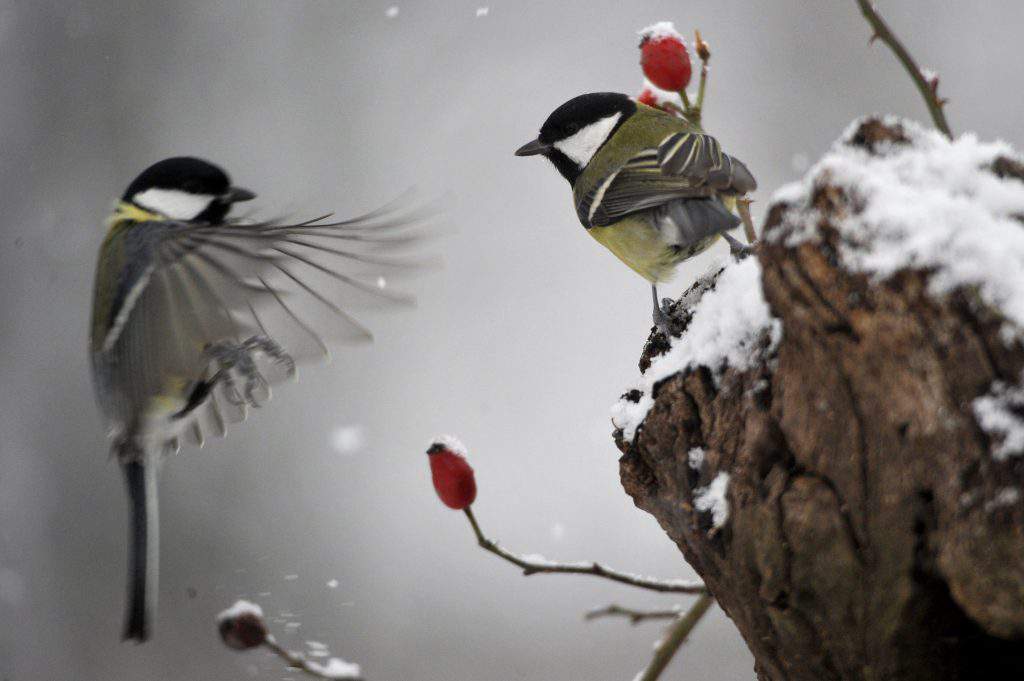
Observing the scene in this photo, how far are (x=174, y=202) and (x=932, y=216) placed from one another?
109cm

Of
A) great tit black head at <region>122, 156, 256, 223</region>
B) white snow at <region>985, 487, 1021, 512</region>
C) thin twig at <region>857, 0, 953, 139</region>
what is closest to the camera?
white snow at <region>985, 487, 1021, 512</region>

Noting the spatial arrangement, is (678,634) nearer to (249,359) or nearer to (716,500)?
(716,500)

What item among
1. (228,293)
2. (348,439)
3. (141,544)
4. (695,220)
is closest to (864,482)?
(695,220)

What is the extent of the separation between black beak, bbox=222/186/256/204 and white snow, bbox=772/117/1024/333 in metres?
0.91

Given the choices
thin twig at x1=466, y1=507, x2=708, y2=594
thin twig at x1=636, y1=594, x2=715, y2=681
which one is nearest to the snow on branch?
thin twig at x1=466, y1=507, x2=708, y2=594

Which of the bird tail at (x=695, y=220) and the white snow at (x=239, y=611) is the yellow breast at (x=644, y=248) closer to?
the bird tail at (x=695, y=220)

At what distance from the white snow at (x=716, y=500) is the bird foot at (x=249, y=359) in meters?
0.68

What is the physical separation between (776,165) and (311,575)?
1.79 m

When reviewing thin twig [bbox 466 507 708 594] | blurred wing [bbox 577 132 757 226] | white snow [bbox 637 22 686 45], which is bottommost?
thin twig [bbox 466 507 708 594]

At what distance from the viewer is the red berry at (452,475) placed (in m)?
1.08

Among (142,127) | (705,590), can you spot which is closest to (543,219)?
(142,127)

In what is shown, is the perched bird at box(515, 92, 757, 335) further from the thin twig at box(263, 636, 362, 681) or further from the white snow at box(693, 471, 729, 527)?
the thin twig at box(263, 636, 362, 681)

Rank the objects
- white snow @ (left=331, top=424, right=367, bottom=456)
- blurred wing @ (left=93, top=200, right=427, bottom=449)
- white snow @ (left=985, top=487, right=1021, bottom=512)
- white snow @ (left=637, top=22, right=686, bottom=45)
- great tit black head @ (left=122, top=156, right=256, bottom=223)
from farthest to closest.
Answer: white snow @ (left=331, top=424, right=367, bottom=456) < great tit black head @ (left=122, top=156, right=256, bottom=223) < blurred wing @ (left=93, top=200, right=427, bottom=449) < white snow @ (left=637, top=22, right=686, bottom=45) < white snow @ (left=985, top=487, right=1021, bottom=512)

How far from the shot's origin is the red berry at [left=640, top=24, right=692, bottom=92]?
112 centimetres
